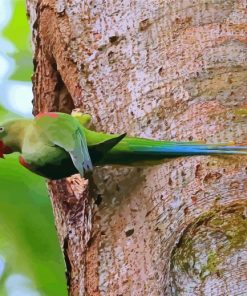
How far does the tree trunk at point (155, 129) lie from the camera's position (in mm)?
1184

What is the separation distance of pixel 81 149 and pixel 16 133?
227 mm

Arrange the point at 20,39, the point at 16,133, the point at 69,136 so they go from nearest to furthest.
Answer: the point at 69,136 < the point at 16,133 < the point at 20,39

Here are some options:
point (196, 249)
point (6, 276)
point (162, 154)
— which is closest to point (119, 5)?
point (162, 154)

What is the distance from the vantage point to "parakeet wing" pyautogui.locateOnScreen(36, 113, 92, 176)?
3.97 ft

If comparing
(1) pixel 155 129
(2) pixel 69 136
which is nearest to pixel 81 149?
(2) pixel 69 136

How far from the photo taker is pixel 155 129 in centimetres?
134

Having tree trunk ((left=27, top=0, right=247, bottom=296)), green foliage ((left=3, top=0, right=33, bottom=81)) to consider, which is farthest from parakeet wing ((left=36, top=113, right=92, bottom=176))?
green foliage ((left=3, top=0, right=33, bottom=81))

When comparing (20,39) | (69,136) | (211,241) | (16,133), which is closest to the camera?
(211,241)

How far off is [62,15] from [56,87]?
161 millimetres

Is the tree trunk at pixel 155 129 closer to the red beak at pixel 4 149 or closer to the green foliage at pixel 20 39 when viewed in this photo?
the red beak at pixel 4 149

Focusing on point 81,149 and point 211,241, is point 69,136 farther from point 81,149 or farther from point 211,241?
point 211,241

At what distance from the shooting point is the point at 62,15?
1585mm

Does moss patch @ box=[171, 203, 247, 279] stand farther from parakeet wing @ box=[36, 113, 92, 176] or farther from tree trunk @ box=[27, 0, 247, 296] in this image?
parakeet wing @ box=[36, 113, 92, 176]

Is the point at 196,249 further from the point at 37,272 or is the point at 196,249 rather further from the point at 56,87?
the point at 37,272
